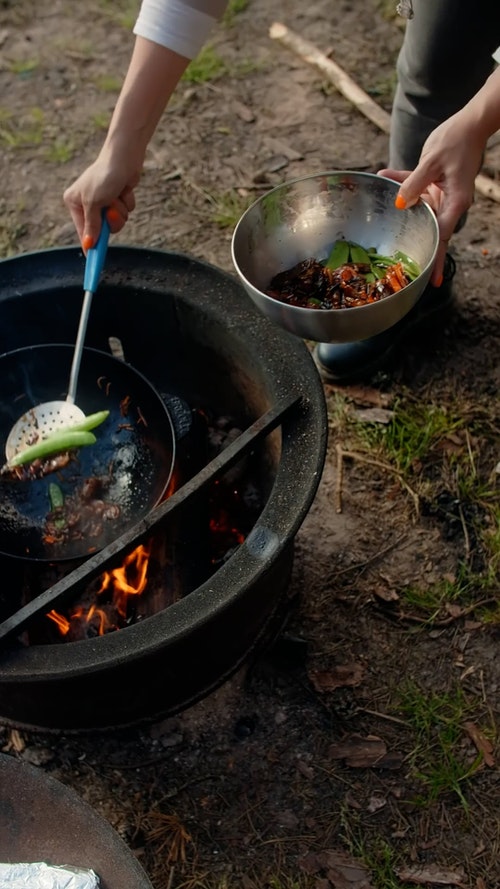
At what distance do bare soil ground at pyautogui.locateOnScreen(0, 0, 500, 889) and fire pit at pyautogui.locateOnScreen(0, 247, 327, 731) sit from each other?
0.84ft

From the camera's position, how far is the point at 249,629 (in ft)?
8.23

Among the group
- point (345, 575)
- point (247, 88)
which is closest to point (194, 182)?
point (247, 88)

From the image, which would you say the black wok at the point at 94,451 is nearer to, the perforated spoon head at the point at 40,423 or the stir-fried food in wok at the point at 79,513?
the stir-fried food in wok at the point at 79,513

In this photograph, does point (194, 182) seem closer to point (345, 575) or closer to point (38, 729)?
point (345, 575)

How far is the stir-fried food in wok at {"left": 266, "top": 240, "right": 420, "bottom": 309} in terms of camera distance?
2318 mm

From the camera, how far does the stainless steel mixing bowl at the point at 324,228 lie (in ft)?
7.45

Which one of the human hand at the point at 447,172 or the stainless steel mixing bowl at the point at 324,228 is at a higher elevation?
the human hand at the point at 447,172

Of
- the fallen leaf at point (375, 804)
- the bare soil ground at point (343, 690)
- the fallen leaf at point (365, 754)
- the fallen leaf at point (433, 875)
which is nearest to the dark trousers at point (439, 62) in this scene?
the bare soil ground at point (343, 690)

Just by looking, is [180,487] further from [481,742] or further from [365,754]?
[481,742]

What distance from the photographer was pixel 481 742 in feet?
8.66

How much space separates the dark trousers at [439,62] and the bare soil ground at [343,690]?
84 cm

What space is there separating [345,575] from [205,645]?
3.14ft

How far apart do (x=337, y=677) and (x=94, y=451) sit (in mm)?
1159

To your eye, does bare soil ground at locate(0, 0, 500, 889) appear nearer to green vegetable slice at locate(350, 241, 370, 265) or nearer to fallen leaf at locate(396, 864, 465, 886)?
fallen leaf at locate(396, 864, 465, 886)
